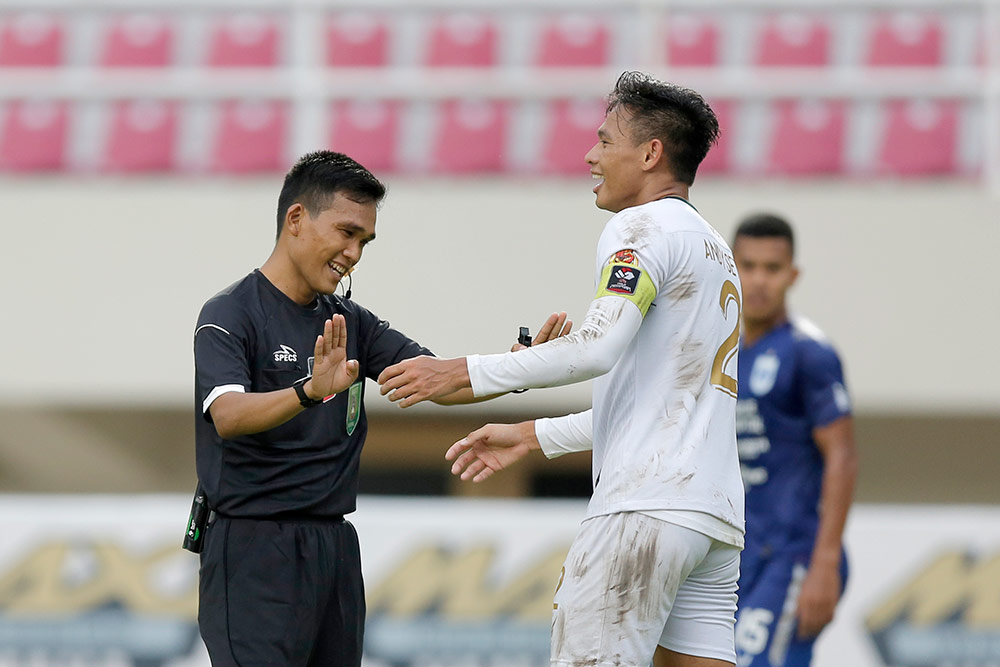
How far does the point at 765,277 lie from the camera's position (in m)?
5.46

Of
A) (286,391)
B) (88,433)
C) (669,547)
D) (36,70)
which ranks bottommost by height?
(88,433)

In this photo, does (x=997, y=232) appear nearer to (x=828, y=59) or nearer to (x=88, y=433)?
(x=828, y=59)

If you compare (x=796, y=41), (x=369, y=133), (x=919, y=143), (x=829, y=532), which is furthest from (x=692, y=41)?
(x=829, y=532)

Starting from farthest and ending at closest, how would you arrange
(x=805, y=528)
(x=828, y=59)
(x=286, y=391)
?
(x=828, y=59) < (x=805, y=528) < (x=286, y=391)

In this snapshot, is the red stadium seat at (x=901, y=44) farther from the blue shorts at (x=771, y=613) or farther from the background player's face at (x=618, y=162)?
the background player's face at (x=618, y=162)

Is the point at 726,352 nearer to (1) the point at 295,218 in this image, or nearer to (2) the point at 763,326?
(1) the point at 295,218

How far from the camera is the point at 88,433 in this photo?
12.7 metres

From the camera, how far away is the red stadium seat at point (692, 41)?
11.7m

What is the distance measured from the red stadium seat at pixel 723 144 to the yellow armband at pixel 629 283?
8083 millimetres

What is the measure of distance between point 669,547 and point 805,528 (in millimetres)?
2015

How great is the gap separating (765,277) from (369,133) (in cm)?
670

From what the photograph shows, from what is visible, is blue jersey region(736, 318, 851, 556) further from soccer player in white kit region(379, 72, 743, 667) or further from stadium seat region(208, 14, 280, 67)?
stadium seat region(208, 14, 280, 67)

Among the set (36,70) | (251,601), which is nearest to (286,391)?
(251,601)

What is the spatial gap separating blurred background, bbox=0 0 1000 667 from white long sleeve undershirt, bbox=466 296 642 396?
23.8 ft
